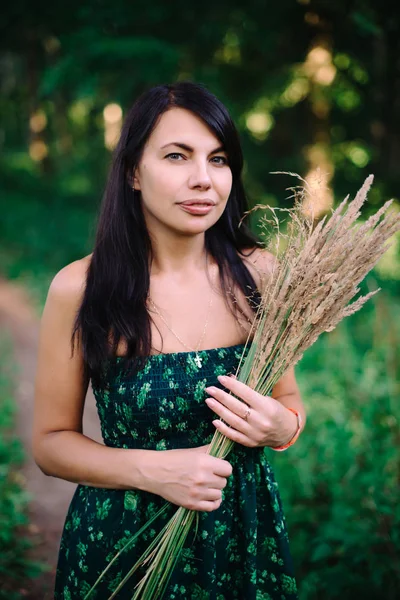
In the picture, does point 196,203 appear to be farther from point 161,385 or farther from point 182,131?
point 161,385

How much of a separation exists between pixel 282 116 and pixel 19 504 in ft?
19.3

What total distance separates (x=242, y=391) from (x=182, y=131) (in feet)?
2.73

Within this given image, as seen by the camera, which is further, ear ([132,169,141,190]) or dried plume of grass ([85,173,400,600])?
ear ([132,169,141,190])

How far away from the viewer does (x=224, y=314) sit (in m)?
1.87

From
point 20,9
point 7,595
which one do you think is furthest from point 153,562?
point 20,9

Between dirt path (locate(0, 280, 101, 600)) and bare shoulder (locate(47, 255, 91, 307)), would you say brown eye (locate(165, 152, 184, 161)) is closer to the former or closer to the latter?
bare shoulder (locate(47, 255, 91, 307))

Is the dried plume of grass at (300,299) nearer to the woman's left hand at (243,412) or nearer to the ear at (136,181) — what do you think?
the woman's left hand at (243,412)

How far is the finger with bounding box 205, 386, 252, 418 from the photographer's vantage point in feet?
5.16

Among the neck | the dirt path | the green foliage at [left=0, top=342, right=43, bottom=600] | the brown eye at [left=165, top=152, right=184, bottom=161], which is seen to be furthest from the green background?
the green foliage at [left=0, top=342, right=43, bottom=600]

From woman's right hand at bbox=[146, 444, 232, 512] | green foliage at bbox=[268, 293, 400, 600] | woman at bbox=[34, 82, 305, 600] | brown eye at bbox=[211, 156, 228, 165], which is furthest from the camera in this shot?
green foliage at bbox=[268, 293, 400, 600]

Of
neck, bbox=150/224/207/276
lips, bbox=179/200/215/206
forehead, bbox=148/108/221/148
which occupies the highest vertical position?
forehead, bbox=148/108/221/148

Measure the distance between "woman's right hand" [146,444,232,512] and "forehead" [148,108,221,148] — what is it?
961mm

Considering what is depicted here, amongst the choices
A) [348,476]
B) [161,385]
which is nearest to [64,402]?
[161,385]

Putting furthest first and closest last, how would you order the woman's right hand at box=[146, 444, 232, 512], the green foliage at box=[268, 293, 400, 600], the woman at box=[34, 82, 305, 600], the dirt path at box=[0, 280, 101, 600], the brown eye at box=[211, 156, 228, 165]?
1. the dirt path at box=[0, 280, 101, 600]
2. the green foliage at box=[268, 293, 400, 600]
3. the brown eye at box=[211, 156, 228, 165]
4. the woman at box=[34, 82, 305, 600]
5. the woman's right hand at box=[146, 444, 232, 512]
